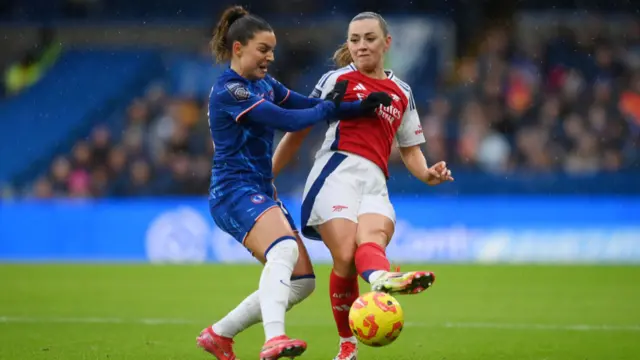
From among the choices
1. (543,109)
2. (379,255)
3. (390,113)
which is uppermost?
(390,113)

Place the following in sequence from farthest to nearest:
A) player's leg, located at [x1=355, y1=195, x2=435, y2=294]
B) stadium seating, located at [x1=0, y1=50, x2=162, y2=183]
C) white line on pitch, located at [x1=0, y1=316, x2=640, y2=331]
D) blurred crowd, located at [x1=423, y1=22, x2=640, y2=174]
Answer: stadium seating, located at [x1=0, y1=50, x2=162, y2=183], blurred crowd, located at [x1=423, y1=22, x2=640, y2=174], white line on pitch, located at [x1=0, y1=316, x2=640, y2=331], player's leg, located at [x1=355, y1=195, x2=435, y2=294]

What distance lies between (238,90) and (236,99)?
0.19 feet

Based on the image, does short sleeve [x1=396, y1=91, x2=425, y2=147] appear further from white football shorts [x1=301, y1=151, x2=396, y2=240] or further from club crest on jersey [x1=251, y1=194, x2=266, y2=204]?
club crest on jersey [x1=251, y1=194, x2=266, y2=204]

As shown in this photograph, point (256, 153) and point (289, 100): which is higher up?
point (289, 100)

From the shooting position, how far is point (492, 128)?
721 inches

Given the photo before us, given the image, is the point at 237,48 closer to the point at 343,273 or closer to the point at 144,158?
the point at 343,273

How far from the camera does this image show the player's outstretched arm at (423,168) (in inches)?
266

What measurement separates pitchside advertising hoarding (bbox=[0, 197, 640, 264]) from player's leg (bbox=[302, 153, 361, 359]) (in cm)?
871

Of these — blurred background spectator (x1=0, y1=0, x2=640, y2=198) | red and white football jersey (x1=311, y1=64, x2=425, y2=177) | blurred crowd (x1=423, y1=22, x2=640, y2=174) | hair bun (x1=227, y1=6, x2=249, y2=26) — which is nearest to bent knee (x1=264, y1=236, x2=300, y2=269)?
red and white football jersey (x1=311, y1=64, x2=425, y2=177)

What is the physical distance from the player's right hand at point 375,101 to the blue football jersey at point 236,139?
61 centimetres

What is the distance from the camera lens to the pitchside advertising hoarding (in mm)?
15422

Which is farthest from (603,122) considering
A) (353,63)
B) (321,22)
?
(353,63)

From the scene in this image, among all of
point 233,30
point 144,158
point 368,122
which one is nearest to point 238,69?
point 233,30

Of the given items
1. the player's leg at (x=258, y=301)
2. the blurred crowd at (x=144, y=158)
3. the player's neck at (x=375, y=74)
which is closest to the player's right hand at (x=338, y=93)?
the player's neck at (x=375, y=74)
